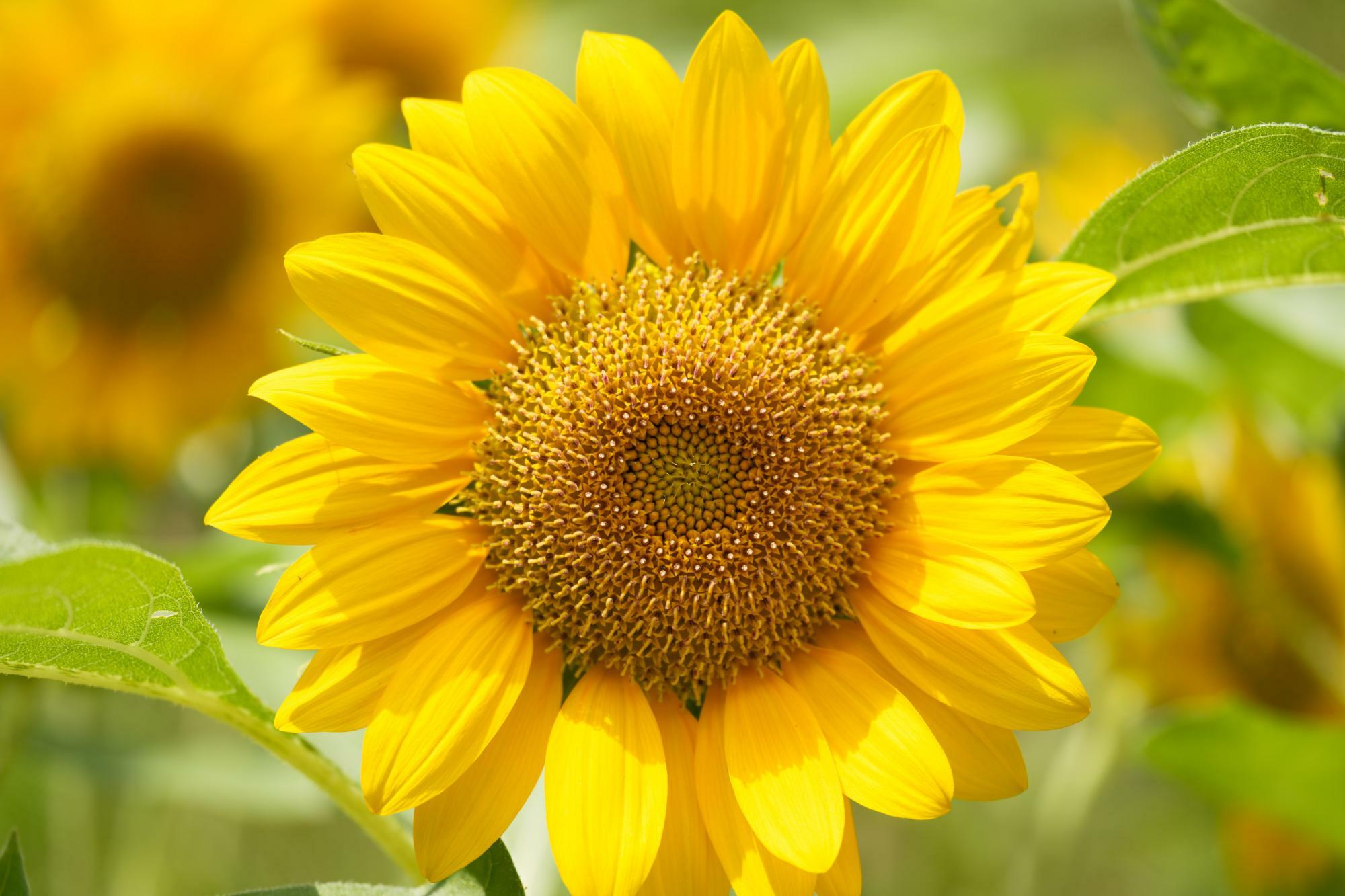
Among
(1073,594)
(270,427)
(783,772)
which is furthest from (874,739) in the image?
(270,427)

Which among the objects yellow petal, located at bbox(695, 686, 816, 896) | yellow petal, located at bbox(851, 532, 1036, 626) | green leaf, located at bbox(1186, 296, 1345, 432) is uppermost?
green leaf, located at bbox(1186, 296, 1345, 432)

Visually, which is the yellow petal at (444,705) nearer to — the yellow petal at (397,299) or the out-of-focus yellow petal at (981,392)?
the yellow petal at (397,299)

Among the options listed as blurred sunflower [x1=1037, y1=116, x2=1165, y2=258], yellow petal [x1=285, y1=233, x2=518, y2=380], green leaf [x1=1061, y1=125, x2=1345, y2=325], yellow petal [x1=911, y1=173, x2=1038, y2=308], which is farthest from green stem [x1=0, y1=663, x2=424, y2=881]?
blurred sunflower [x1=1037, y1=116, x2=1165, y2=258]

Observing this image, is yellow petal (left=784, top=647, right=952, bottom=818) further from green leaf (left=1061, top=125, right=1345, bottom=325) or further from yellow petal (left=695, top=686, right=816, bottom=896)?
green leaf (left=1061, top=125, right=1345, bottom=325)

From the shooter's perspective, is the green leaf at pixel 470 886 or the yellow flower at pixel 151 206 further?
the yellow flower at pixel 151 206

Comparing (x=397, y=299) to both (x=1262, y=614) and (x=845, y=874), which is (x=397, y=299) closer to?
(x=845, y=874)

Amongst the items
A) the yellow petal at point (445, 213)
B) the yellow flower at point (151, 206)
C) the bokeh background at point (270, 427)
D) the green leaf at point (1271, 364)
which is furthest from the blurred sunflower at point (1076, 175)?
the yellow petal at point (445, 213)
